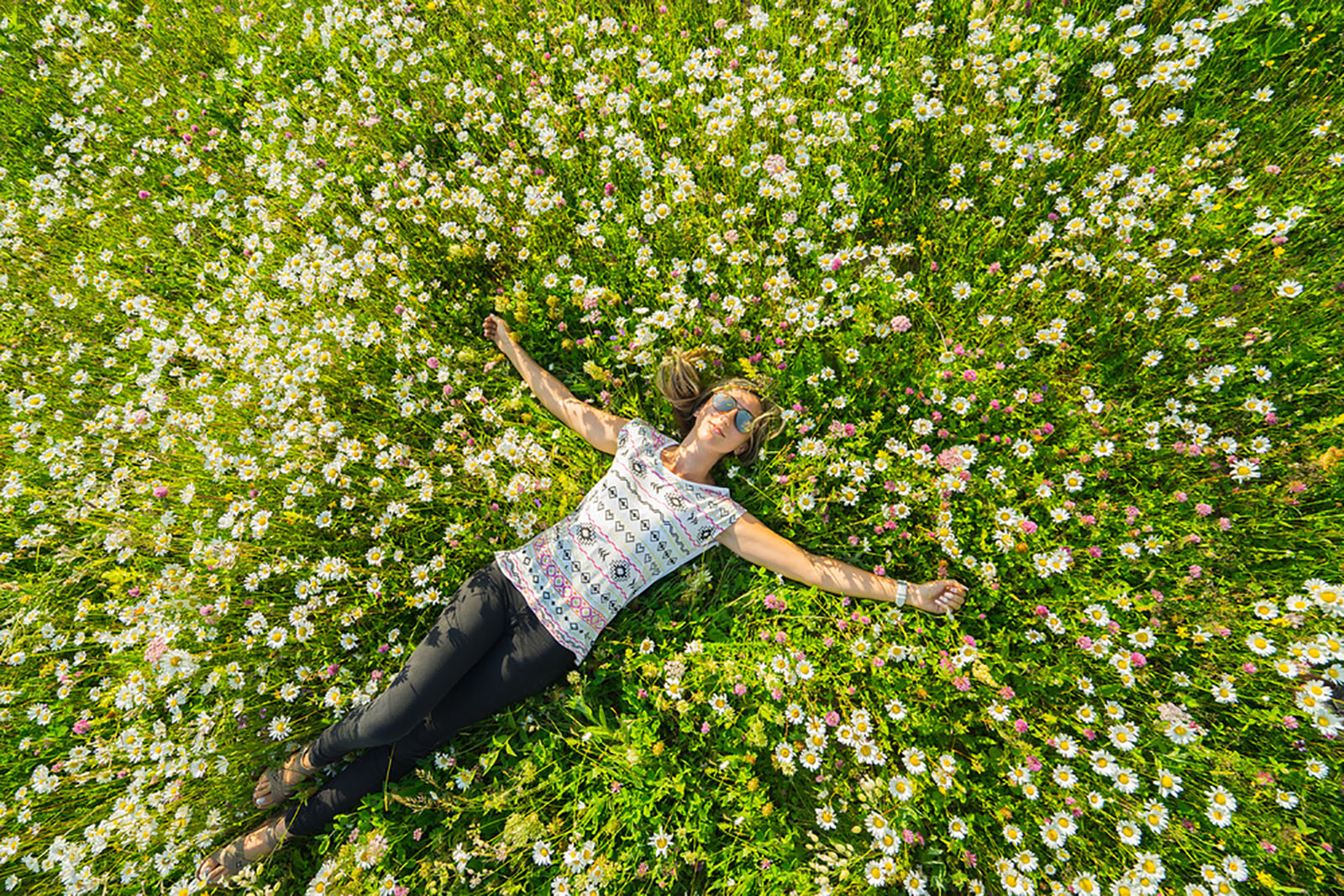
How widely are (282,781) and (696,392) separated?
130 inches

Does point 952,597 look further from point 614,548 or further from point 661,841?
point 661,841

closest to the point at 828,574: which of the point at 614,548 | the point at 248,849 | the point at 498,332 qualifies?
the point at 614,548

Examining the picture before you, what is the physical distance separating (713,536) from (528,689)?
1317mm

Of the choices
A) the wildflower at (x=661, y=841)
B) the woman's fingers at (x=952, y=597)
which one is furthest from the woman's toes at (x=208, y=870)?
the woman's fingers at (x=952, y=597)

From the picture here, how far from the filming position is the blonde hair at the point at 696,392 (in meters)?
3.19

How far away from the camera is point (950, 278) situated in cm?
332

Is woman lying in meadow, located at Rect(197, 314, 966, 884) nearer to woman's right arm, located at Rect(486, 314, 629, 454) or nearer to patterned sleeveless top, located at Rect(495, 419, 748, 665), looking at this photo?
patterned sleeveless top, located at Rect(495, 419, 748, 665)

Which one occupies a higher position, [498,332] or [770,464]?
[498,332]

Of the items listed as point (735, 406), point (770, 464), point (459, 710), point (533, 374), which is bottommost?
point (770, 464)

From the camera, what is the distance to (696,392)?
10.8 ft

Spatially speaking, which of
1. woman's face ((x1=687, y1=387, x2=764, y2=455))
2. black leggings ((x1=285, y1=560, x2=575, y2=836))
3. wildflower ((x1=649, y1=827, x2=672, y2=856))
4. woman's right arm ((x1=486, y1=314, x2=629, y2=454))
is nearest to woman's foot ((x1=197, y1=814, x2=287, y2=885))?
black leggings ((x1=285, y1=560, x2=575, y2=836))

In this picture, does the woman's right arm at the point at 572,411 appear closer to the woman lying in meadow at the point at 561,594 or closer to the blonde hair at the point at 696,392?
the woman lying in meadow at the point at 561,594

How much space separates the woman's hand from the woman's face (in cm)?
135

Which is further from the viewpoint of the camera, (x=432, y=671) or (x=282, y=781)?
(x=282, y=781)
